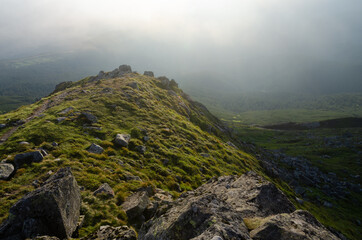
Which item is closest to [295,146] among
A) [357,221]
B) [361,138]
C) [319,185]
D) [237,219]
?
[361,138]

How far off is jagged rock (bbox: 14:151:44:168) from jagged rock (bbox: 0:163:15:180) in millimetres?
782

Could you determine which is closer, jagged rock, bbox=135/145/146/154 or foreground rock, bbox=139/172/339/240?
foreground rock, bbox=139/172/339/240

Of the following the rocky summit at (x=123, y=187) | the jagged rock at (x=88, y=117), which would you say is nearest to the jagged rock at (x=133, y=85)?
the rocky summit at (x=123, y=187)

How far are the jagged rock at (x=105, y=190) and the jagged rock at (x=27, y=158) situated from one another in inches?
357

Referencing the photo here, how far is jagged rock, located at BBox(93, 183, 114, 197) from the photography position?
18562 mm

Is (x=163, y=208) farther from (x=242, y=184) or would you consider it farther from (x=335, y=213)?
(x=335, y=213)

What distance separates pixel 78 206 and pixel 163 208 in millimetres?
7055

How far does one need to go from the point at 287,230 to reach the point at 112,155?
23816 millimetres

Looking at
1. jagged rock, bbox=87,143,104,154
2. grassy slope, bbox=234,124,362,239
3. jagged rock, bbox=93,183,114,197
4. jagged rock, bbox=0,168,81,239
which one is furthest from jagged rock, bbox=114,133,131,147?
grassy slope, bbox=234,124,362,239

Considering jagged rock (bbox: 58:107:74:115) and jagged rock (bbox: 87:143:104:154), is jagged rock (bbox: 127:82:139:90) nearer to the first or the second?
jagged rock (bbox: 58:107:74:115)

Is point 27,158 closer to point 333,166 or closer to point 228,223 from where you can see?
point 228,223

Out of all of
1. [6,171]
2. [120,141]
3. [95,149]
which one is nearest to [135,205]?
[95,149]

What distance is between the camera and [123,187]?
20.7m

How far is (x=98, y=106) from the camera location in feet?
146
